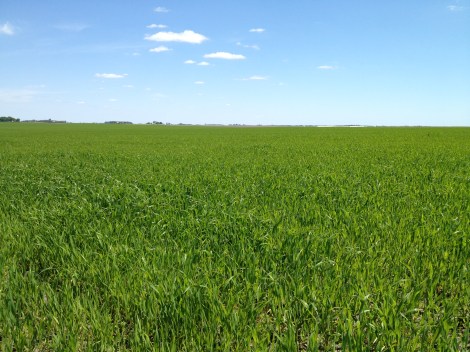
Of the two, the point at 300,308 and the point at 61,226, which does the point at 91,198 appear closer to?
the point at 61,226

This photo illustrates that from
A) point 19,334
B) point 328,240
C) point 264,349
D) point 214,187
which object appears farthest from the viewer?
point 214,187

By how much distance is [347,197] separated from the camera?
23.6 ft

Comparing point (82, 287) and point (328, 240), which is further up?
point (328, 240)

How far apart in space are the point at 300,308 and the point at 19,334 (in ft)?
8.08

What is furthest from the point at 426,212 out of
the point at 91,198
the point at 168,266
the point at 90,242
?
the point at 91,198

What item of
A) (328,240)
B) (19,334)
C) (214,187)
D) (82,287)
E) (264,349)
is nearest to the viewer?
(264,349)

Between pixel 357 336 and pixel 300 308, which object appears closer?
pixel 357 336

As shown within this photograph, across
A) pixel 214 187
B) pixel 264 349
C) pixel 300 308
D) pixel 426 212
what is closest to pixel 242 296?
pixel 300 308

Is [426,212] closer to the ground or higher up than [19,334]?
higher up

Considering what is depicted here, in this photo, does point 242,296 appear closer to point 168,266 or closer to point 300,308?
point 300,308

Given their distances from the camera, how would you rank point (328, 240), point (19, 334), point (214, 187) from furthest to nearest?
1. point (214, 187)
2. point (328, 240)
3. point (19, 334)

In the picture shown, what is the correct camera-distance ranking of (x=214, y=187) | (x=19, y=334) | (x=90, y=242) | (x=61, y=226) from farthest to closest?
1. (x=214, y=187)
2. (x=61, y=226)
3. (x=90, y=242)
4. (x=19, y=334)

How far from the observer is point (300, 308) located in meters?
3.12

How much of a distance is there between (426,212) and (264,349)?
484cm
